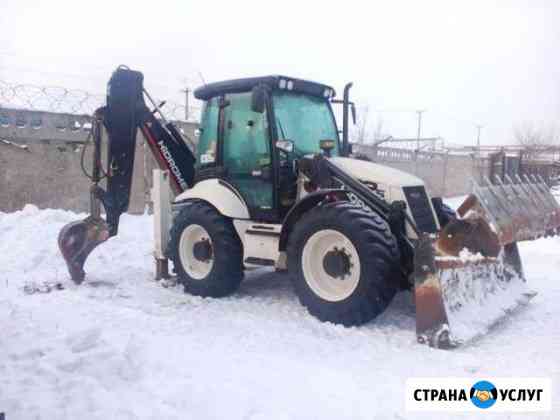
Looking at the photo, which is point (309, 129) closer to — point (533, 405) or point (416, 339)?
point (416, 339)

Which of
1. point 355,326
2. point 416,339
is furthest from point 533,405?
point 355,326

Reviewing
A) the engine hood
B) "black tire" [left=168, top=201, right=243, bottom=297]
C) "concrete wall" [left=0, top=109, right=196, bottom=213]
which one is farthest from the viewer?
"concrete wall" [left=0, top=109, right=196, bottom=213]

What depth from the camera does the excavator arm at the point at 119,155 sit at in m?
6.55

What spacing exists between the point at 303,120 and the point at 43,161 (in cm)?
617

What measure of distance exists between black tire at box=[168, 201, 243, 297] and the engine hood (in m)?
1.37

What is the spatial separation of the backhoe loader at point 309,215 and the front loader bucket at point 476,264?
0.5 inches

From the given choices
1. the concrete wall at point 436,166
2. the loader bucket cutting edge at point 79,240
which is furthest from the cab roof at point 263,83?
the concrete wall at point 436,166

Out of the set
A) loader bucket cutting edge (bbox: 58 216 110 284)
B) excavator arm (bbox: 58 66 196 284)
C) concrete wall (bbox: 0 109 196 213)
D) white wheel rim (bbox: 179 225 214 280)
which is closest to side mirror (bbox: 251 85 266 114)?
white wheel rim (bbox: 179 225 214 280)

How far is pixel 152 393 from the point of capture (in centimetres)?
326

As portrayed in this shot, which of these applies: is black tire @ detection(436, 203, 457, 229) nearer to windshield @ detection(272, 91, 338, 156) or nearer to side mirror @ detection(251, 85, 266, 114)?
windshield @ detection(272, 91, 338, 156)

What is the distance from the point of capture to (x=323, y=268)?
5.05 metres

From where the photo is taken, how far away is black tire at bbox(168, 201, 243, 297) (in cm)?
580

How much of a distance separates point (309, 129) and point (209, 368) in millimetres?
3028

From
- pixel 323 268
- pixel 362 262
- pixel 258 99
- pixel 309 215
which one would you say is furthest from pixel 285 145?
pixel 362 262
